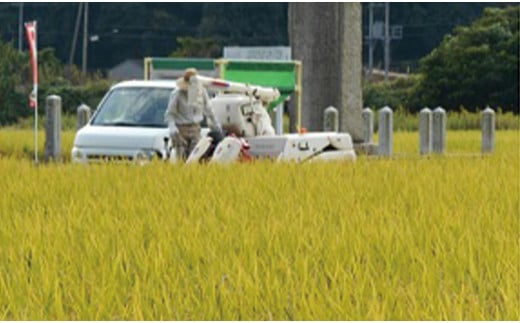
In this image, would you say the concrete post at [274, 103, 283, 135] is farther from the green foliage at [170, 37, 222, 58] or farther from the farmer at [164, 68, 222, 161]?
the green foliage at [170, 37, 222, 58]

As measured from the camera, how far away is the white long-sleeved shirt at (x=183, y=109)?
15438 millimetres

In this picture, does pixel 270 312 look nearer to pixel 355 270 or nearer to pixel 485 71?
pixel 355 270

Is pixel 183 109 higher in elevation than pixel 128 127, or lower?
higher

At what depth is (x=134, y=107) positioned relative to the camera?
1806 centimetres

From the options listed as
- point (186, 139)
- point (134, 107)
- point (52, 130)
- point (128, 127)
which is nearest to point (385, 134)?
A: point (52, 130)

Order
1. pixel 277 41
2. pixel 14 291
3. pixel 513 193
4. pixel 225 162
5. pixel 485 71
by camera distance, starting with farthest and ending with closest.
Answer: pixel 277 41 → pixel 485 71 → pixel 225 162 → pixel 513 193 → pixel 14 291

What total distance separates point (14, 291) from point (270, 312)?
122cm

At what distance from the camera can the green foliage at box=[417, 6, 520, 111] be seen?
148 feet

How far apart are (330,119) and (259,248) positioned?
1599 centimetres

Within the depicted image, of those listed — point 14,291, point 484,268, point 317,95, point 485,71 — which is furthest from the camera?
point 485,71

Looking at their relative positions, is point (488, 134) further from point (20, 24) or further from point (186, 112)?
point (20, 24)

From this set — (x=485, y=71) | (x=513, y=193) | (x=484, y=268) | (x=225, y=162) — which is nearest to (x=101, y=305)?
(x=484, y=268)

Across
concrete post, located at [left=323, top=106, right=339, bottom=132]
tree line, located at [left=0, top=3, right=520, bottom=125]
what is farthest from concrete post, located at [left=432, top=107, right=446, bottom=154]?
tree line, located at [left=0, top=3, right=520, bottom=125]

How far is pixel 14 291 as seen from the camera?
605 cm
